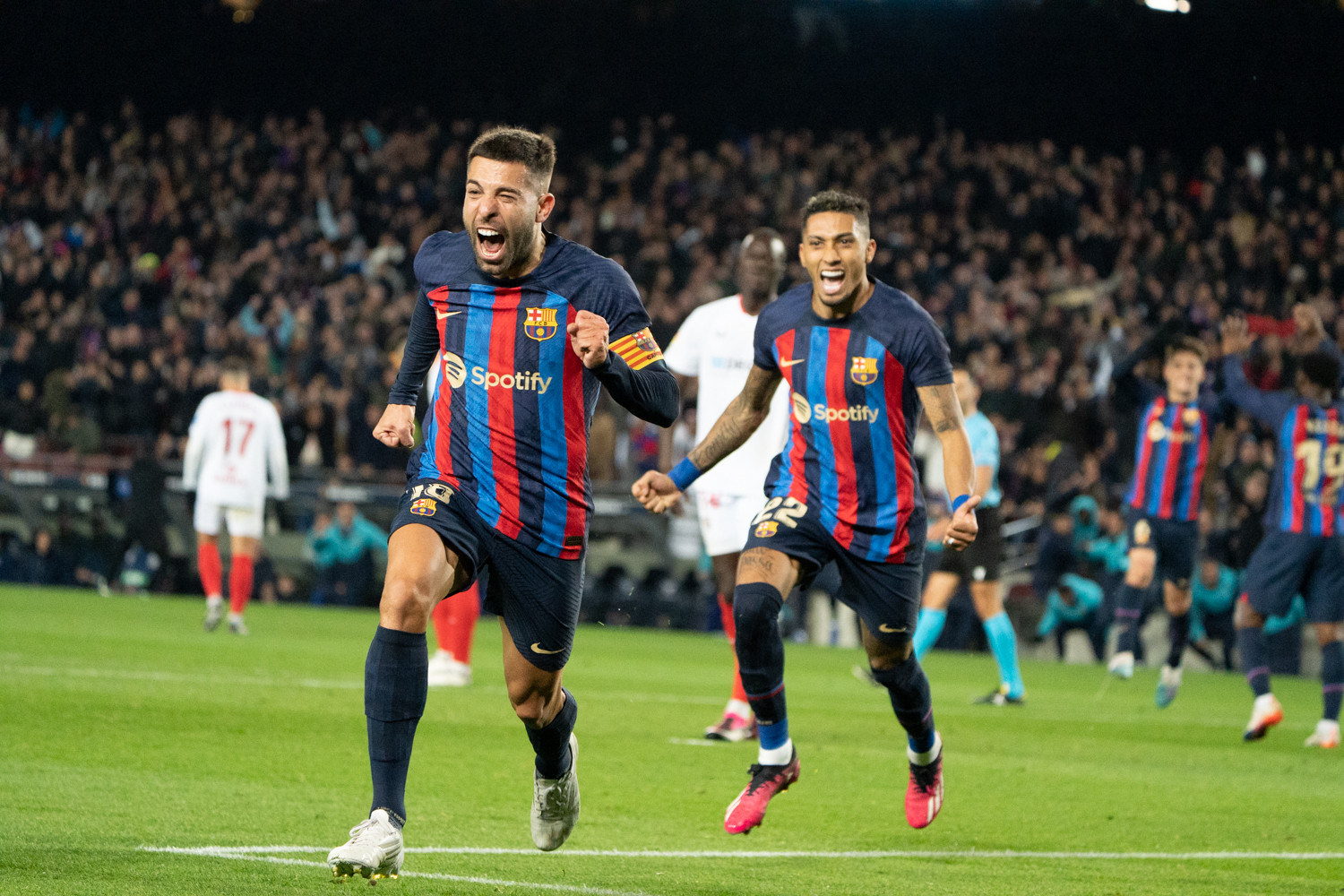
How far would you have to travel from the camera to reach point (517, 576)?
16.4 ft

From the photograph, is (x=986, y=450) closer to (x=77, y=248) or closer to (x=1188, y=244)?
(x=1188, y=244)

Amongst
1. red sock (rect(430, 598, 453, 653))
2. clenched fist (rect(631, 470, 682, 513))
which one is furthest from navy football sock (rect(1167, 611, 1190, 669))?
clenched fist (rect(631, 470, 682, 513))

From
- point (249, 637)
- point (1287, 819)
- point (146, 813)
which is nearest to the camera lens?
point (146, 813)

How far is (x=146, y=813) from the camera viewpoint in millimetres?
5695

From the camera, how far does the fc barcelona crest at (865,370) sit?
618 centimetres

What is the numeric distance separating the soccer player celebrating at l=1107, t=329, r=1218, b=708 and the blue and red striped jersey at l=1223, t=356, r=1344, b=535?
4.07 feet

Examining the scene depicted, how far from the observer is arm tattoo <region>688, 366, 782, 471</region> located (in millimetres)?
6324

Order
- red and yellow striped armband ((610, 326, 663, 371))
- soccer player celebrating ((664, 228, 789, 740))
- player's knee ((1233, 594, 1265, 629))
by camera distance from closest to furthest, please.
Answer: red and yellow striped armband ((610, 326, 663, 371))
soccer player celebrating ((664, 228, 789, 740))
player's knee ((1233, 594, 1265, 629))

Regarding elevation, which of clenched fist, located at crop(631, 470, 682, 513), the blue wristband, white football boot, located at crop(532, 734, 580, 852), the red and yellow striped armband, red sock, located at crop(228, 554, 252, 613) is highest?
the red and yellow striped armband

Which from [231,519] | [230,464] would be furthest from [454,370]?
[231,519]

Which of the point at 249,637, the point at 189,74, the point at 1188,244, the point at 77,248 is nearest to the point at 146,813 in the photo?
the point at 249,637

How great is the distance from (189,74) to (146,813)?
85.4 ft

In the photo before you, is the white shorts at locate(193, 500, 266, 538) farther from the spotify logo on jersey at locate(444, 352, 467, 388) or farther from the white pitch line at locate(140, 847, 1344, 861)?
the spotify logo on jersey at locate(444, 352, 467, 388)

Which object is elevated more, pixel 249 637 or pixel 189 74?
pixel 189 74
